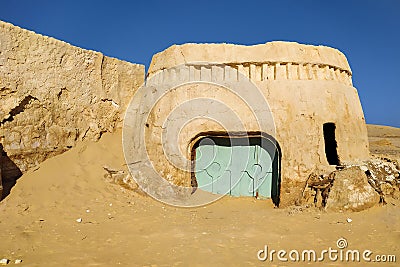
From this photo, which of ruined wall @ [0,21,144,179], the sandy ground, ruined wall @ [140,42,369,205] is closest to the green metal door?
the sandy ground

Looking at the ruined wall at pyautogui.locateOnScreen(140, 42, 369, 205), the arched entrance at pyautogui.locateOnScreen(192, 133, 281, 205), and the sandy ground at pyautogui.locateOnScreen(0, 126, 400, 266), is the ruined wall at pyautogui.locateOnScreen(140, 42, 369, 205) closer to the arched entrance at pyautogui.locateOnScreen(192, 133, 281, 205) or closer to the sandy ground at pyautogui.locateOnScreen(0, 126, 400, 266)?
the arched entrance at pyautogui.locateOnScreen(192, 133, 281, 205)

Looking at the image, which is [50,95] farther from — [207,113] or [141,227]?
[141,227]

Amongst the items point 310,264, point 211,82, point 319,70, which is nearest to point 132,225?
point 310,264

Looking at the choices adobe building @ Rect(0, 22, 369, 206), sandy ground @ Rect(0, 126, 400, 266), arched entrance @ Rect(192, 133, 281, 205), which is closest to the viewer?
sandy ground @ Rect(0, 126, 400, 266)

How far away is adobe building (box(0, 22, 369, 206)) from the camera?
22.0 ft

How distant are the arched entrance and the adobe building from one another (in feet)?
0.08

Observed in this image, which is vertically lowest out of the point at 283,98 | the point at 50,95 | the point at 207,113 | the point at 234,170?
the point at 234,170

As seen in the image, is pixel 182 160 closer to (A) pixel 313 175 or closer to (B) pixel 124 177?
(B) pixel 124 177

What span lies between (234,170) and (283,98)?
2035 millimetres

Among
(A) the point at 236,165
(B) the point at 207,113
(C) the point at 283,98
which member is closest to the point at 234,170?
(A) the point at 236,165

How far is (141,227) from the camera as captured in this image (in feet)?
17.3

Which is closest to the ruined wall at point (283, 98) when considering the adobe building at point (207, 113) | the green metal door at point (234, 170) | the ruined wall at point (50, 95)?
the adobe building at point (207, 113)

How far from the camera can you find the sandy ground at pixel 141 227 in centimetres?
407

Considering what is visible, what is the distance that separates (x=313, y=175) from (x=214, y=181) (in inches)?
90.9
